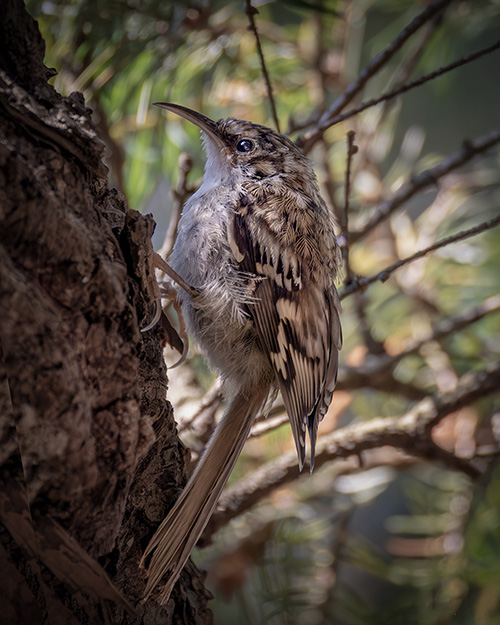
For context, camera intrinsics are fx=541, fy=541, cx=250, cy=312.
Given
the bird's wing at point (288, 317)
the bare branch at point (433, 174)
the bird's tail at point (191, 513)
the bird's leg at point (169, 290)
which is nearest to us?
the bird's tail at point (191, 513)

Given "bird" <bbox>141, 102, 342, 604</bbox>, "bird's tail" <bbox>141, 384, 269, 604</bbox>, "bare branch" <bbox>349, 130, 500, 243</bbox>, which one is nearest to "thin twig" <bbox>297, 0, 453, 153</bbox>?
"bird" <bbox>141, 102, 342, 604</bbox>

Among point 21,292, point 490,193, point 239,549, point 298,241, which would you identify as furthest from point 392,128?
point 21,292

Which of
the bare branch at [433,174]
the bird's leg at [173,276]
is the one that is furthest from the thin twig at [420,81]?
the bird's leg at [173,276]

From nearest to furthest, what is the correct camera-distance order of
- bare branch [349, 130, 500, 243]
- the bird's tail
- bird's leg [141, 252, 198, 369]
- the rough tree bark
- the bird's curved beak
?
the rough tree bark
the bird's tail
bird's leg [141, 252, 198, 369]
the bird's curved beak
bare branch [349, 130, 500, 243]

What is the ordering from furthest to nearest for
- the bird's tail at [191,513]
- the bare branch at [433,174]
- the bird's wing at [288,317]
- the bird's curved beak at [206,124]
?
1. the bare branch at [433,174]
2. the bird's curved beak at [206,124]
3. the bird's wing at [288,317]
4. the bird's tail at [191,513]

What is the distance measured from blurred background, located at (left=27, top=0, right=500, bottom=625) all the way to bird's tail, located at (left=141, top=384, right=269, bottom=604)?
0.33 metres

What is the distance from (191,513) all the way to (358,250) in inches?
54.3

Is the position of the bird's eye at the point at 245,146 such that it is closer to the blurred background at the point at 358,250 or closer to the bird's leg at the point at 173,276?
the blurred background at the point at 358,250

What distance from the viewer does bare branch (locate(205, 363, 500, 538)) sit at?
124cm

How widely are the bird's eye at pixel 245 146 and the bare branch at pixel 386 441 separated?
695 millimetres

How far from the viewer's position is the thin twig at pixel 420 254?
0.99 m

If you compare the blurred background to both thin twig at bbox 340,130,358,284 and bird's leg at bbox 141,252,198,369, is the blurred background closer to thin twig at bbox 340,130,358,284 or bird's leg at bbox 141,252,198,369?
thin twig at bbox 340,130,358,284

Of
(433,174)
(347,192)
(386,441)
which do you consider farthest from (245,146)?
(386,441)

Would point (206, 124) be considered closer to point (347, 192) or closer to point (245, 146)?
point (245, 146)
